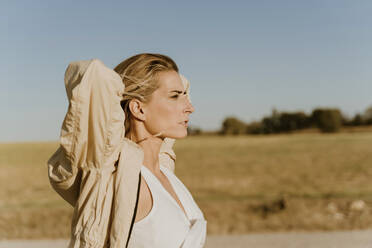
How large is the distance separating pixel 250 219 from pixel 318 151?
15985 mm

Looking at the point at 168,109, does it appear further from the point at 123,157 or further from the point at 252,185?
the point at 252,185

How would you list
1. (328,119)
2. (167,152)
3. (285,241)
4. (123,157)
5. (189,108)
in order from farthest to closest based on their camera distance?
(328,119) < (285,241) < (167,152) < (189,108) < (123,157)

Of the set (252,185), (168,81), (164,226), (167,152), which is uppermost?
(168,81)

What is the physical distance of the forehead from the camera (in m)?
1.87

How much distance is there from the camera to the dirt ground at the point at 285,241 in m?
7.02

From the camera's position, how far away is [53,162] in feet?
5.28

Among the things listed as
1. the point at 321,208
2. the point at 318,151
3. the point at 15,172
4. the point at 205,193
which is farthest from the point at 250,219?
the point at 318,151

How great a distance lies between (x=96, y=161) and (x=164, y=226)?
14.7 inches

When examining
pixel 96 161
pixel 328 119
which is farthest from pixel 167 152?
pixel 328 119

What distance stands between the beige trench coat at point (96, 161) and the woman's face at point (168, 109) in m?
0.25

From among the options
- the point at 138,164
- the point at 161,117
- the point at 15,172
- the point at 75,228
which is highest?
the point at 161,117

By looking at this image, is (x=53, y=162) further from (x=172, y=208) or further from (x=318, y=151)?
(x=318, y=151)

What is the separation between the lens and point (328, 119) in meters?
34.3

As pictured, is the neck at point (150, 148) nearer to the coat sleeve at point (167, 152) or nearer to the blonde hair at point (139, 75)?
the blonde hair at point (139, 75)
